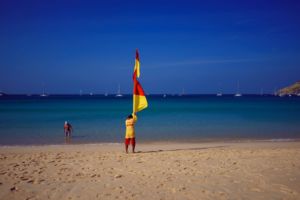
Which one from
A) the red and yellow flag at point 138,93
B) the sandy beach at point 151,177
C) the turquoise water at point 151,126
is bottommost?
the turquoise water at point 151,126

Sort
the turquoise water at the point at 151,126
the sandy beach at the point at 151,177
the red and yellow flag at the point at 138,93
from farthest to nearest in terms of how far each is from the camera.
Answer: the turquoise water at the point at 151,126
the red and yellow flag at the point at 138,93
the sandy beach at the point at 151,177

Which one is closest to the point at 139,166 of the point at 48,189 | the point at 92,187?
the point at 92,187

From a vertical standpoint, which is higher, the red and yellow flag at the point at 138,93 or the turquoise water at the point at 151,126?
the red and yellow flag at the point at 138,93

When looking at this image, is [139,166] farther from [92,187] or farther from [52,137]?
[52,137]

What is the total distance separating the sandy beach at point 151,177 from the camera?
6152 millimetres

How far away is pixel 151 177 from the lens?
7461 millimetres

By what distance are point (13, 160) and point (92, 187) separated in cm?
482

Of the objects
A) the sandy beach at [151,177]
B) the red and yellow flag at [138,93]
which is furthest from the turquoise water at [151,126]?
the sandy beach at [151,177]

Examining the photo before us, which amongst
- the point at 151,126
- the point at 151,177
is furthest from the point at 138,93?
the point at 151,126

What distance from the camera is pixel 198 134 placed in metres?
20.1

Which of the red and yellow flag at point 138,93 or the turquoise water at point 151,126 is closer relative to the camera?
the red and yellow flag at point 138,93

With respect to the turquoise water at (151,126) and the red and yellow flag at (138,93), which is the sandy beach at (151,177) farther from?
the turquoise water at (151,126)

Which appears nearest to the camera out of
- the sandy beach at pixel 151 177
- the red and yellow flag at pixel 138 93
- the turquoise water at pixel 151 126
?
the sandy beach at pixel 151 177

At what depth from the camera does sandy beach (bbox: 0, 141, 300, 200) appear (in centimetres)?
615
